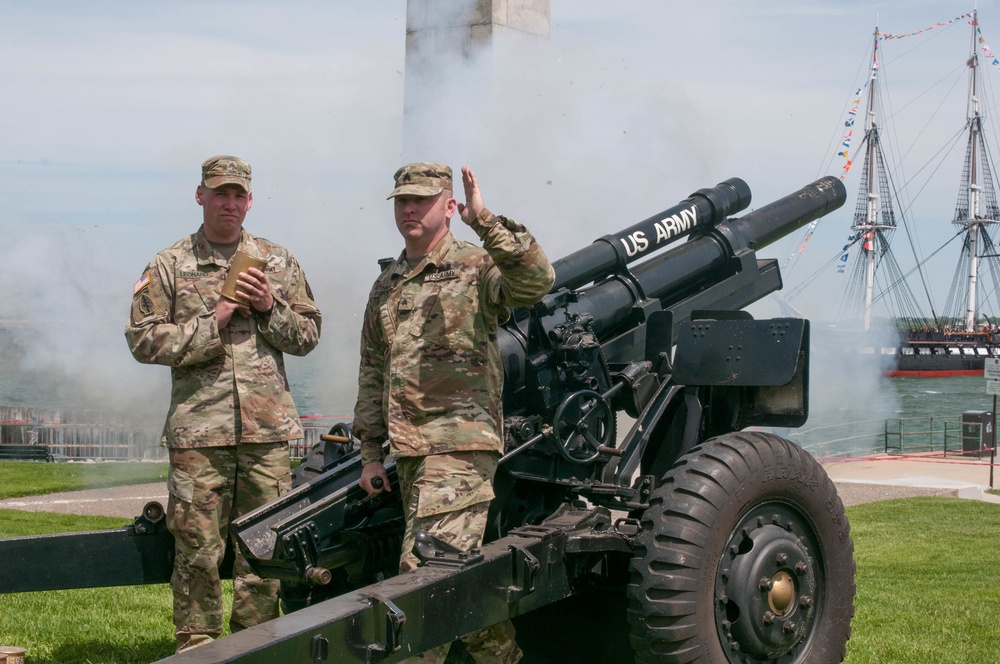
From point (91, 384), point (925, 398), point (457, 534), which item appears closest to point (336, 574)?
point (457, 534)

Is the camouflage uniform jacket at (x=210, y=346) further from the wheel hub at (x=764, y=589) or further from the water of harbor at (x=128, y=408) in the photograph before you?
the water of harbor at (x=128, y=408)

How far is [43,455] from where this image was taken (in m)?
18.7

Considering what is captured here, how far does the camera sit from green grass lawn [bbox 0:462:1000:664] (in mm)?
5551

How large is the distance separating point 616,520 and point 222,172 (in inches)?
74.0

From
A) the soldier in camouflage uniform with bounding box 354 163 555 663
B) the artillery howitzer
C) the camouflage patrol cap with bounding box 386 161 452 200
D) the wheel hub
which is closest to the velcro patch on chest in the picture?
the soldier in camouflage uniform with bounding box 354 163 555 663

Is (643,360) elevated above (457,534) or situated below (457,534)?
above

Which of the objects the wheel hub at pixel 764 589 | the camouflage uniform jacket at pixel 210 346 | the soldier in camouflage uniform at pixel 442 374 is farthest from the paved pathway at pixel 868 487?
the wheel hub at pixel 764 589

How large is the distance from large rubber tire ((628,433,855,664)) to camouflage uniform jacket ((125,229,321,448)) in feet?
4.56

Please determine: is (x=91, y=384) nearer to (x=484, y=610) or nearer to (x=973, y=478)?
(x=973, y=478)

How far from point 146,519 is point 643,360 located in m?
2.13

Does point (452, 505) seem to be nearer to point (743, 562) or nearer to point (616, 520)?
point (616, 520)

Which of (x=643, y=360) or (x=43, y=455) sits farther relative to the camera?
(x=43, y=455)

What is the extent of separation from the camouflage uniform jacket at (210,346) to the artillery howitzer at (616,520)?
346 millimetres

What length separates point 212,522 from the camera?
182 inches
